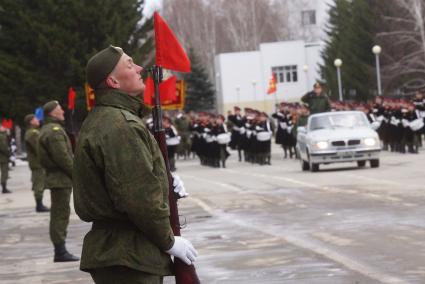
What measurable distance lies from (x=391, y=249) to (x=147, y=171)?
696 cm

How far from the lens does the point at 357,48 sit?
2960 inches

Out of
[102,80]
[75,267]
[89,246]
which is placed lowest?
[75,267]

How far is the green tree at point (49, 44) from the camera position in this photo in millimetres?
52906

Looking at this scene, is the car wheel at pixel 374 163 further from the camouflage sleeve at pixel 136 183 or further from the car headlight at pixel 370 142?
the camouflage sleeve at pixel 136 183

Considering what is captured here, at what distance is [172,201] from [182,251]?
0.43 m

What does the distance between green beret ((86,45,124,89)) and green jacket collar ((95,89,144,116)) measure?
7 centimetres

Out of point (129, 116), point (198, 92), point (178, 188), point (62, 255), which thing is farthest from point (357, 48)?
point (129, 116)

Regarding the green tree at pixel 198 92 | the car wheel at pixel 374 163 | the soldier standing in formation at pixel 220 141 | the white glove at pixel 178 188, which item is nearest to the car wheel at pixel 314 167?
the car wheel at pixel 374 163

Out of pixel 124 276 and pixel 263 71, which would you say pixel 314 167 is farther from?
pixel 263 71

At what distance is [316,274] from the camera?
1085 cm

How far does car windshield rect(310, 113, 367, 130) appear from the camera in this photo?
99.5 feet

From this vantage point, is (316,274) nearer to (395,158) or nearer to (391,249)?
(391,249)

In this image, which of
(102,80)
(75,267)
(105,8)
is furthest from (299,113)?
(102,80)

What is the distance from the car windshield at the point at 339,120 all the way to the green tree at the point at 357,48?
42.9 metres
